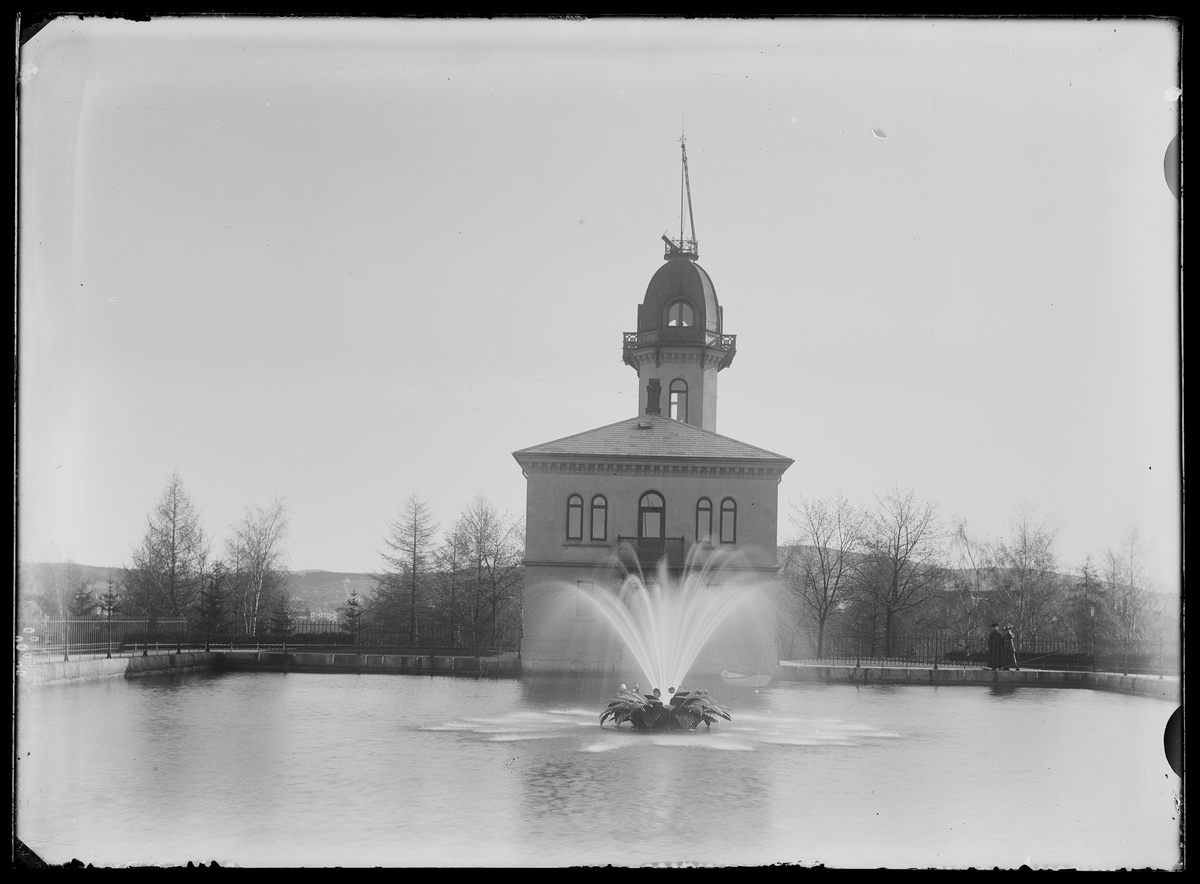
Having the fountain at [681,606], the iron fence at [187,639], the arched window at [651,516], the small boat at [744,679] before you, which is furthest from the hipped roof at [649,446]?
the iron fence at [187,639]

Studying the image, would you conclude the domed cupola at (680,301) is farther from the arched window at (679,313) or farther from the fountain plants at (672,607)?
the fountain plants at (672,607)

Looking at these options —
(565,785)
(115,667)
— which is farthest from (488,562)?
(565,785)

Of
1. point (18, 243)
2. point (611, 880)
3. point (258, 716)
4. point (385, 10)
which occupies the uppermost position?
point (385, 10)

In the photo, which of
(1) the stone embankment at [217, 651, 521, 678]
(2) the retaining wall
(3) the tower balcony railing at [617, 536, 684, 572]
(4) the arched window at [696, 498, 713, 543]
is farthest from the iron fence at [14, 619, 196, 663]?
(4) the arched window at [696, 498, 713, 543]

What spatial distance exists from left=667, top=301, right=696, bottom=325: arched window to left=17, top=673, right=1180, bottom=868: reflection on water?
2593 centimetres

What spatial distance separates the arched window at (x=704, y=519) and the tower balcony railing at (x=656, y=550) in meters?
0.81

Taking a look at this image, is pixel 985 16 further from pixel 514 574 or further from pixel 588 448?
pixel 514 574

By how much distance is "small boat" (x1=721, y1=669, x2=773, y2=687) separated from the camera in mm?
31280

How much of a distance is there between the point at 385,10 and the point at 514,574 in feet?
143

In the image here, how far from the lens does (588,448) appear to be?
35.2 m

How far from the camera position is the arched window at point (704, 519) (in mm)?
35156

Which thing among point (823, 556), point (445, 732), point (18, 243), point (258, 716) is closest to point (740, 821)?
point (445, 732)

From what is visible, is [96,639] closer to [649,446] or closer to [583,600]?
[583,600]

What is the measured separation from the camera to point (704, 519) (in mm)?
35312
